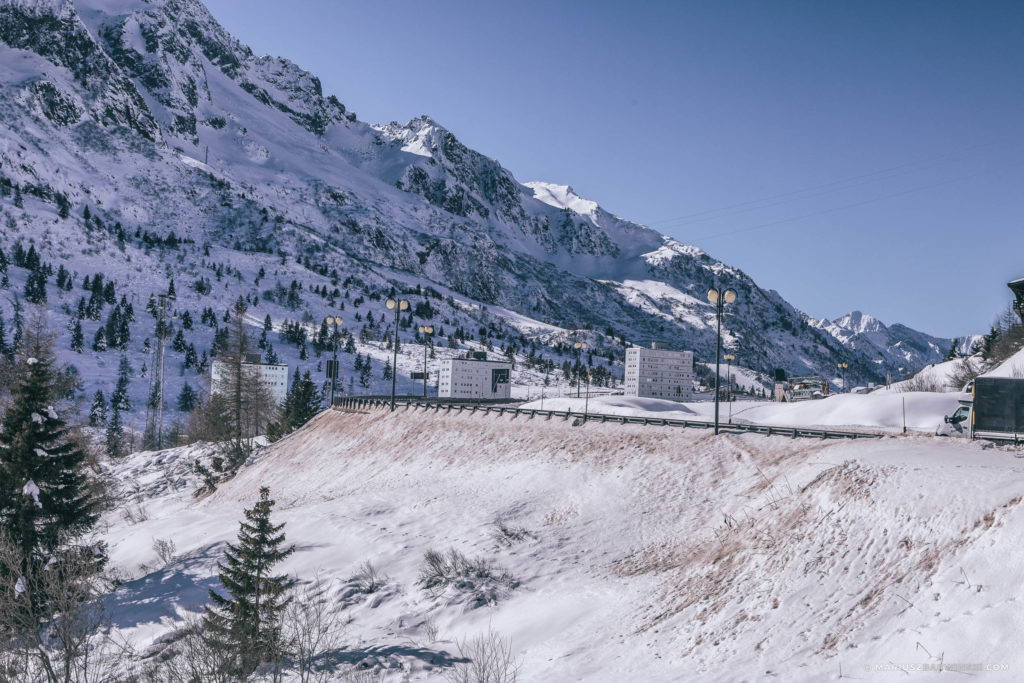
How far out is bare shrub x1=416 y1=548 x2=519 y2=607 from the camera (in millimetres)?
20844

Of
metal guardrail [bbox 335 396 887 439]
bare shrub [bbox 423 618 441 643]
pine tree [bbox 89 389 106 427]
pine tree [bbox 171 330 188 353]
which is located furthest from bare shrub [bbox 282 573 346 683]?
pine tree [bbox 171 330 188 353]

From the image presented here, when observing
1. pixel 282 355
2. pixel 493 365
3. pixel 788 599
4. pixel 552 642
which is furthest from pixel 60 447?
pixel 282 355

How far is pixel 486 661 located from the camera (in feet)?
54.6

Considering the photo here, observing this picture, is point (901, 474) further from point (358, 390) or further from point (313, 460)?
point (358, 390)

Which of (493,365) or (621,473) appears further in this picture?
(493,365)

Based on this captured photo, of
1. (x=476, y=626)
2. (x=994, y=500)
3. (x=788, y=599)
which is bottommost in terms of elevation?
(x=476, y=626)

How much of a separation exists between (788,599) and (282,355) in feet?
614

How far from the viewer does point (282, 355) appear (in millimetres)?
A: 187500

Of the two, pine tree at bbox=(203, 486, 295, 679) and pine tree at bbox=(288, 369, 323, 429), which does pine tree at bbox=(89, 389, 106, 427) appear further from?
pine tree at bbox=(203, 486, 295, 679)

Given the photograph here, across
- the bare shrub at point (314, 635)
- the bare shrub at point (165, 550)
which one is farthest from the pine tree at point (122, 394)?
the bare shrub at point (314, 635)

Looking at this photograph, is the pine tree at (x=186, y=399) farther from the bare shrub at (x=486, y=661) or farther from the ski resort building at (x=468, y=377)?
the bare shrub at (x=486, y=661)

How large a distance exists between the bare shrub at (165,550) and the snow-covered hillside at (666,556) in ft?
2.32

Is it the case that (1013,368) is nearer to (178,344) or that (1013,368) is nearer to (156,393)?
(156,393)

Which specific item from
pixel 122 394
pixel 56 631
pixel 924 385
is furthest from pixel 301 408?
pixel 122 394
